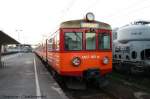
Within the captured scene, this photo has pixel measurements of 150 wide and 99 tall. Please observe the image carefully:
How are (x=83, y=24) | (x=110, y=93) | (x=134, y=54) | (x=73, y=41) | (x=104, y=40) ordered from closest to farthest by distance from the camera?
(x=73, y=41) → (x=83, y=24) → (x=110, y=93) → (x=104, y=40) → (x=134, y=54)

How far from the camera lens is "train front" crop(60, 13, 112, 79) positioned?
11258mm

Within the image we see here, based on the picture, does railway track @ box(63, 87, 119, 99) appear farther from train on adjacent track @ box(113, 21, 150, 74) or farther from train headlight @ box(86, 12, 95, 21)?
train on adjacent track @ box(113, 21, 150, 74)

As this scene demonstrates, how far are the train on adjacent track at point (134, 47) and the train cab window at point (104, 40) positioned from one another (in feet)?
14.1

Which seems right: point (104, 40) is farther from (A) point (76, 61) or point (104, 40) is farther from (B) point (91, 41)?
(A) point (76, 61)

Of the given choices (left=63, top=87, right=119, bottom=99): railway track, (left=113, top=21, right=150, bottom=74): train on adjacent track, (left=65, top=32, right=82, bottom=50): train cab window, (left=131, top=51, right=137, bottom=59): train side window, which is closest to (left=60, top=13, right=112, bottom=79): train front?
(left=65, top=32, right=82, bottom=50): train cab window

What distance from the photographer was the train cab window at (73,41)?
11320mm

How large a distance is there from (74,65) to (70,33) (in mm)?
1262

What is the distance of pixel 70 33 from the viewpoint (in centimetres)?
1137

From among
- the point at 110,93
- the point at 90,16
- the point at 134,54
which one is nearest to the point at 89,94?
the point at 110,93

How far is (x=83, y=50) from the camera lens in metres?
11.4

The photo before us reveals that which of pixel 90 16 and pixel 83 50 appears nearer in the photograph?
pixel 83 50

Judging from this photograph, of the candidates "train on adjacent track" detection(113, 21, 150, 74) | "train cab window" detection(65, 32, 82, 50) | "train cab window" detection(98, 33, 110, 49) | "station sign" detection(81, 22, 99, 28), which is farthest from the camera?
"train on adjacent track" detection(113, 21, 150, 74)

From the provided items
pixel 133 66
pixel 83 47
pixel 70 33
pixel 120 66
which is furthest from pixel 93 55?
pixel 120 66

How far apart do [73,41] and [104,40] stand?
1.43 metres
